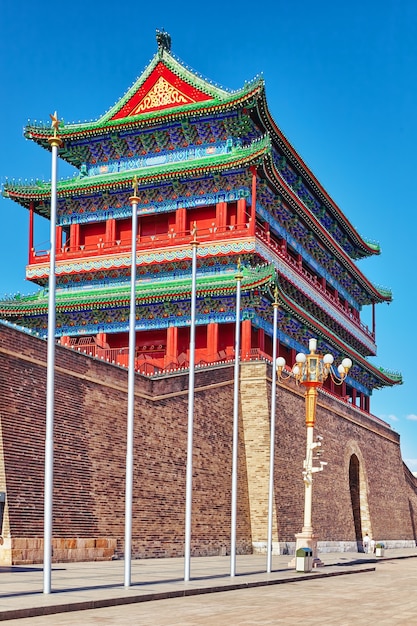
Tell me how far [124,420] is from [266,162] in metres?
13.4

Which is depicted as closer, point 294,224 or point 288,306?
point 288,306

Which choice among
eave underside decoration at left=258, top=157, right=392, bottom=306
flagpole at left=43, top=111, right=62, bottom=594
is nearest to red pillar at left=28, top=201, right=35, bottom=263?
eave underside decoration at left=258, top=157, right=392, bottom=306

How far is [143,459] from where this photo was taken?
23703 mm

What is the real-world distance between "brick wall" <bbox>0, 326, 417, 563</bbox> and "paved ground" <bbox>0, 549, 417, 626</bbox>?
1332 millimetres

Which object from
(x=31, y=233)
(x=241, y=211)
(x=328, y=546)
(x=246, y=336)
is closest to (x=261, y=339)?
(x=246, y=336)

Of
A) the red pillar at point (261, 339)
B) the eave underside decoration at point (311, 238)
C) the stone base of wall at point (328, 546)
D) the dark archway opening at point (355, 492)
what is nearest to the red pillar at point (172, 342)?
the red pillar at point (261, 339)

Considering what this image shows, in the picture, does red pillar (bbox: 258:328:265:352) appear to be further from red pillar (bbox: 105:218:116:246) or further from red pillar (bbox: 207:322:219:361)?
red pillar (bbox: 105:218:116:246)

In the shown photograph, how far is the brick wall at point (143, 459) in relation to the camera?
19322mm

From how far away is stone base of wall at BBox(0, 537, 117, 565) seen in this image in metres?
18.3

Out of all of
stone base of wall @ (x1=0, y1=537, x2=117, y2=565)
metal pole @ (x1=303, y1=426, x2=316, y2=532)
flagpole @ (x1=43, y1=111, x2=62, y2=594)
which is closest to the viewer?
flagpole @ (x1=43, y1=111, x2=62, y2=594)

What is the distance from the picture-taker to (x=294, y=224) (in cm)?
3931

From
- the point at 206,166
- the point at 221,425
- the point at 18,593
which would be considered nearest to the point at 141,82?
the point at 206,166

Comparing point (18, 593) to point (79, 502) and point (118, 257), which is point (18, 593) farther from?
point (118, 257)

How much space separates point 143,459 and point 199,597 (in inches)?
370
